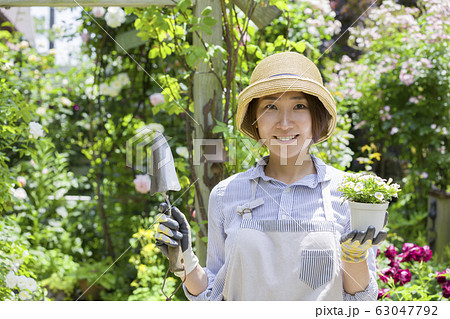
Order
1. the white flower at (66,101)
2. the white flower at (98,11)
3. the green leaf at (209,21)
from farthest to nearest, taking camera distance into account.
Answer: the white flower at (66,101)
the white flower at (98,11)
the green leaf at (209,21)

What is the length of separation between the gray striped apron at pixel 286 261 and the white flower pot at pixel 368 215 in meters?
0.15

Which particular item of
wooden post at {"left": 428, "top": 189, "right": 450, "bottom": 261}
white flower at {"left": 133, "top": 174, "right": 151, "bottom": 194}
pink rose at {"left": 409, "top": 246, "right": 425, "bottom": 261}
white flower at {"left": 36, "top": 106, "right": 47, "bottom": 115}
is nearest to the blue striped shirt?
pink rose at {"left": 409, "top": 246, "right": 425, "bottom": 261}

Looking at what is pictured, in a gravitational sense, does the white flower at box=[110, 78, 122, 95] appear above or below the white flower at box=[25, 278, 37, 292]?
above

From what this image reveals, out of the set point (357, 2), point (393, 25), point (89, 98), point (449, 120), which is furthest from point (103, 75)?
point (357, 2)

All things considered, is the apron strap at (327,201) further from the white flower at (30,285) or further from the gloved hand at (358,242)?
the white flower at (30,285)

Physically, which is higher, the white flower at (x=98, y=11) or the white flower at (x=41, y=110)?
the white flower at (x=98, y=11)

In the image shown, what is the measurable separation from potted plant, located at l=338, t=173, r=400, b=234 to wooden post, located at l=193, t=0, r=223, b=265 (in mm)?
893

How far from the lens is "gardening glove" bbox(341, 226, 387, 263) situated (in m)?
1.02

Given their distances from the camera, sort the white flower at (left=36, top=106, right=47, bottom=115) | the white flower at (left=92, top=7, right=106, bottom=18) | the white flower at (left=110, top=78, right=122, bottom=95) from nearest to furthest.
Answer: the white flower at (left=92, top=7, right=106, bottom=18) < the white flower at (left=110, top=78, right=122, bottom=95) < the white flower at (left=36, top=106, right=47, bottom=115)

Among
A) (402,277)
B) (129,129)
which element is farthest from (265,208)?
(129,129)

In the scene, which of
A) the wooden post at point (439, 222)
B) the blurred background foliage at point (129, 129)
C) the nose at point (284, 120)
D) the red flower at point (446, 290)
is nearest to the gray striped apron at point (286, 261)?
the nose at point (284, 120)

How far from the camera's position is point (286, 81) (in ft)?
4.04

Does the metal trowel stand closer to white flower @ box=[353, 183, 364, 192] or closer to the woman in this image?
the woman

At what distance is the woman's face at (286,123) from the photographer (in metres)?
1.23
